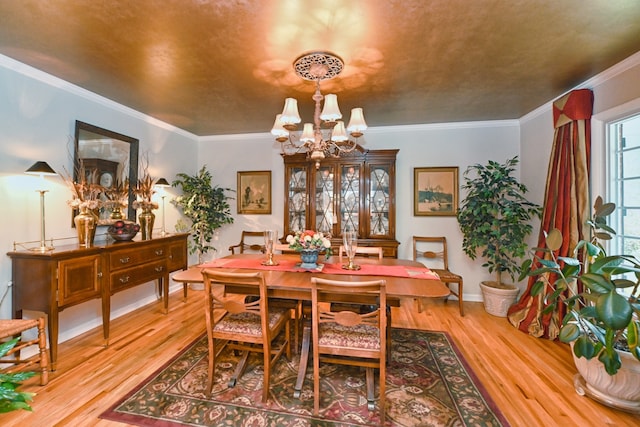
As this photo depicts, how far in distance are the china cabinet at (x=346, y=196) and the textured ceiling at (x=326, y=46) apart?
0.95 meters

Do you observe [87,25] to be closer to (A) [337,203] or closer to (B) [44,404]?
(B) [44,404]

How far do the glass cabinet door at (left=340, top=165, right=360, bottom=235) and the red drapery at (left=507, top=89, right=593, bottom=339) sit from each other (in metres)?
2.12

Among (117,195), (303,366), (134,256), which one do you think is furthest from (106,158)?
(303,366)

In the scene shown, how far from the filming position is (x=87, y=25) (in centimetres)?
184

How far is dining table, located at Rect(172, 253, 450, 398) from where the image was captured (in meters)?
1.81

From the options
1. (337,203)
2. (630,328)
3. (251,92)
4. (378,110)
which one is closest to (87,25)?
(251,92)

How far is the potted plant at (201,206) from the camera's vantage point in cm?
411

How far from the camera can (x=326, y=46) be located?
2.09 meters

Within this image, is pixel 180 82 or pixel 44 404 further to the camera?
pixel 180 82

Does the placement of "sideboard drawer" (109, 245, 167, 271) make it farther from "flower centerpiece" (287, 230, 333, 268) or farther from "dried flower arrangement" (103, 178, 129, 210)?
"flower centerpiece" (287, 230, 333, 268)

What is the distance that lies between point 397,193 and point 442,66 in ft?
6.54

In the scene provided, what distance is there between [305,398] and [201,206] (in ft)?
10.1

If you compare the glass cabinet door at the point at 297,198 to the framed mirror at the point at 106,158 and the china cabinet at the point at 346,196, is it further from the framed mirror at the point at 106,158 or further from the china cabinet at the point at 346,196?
the framed mirror at the point at 106,158

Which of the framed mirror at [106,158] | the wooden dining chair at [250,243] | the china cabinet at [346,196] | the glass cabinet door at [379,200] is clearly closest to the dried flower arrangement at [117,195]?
the framed mirror at [106,158]
